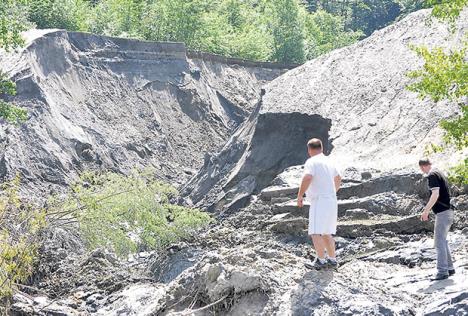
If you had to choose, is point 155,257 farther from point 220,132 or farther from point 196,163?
point 220,132

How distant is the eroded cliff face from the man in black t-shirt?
22.1 m

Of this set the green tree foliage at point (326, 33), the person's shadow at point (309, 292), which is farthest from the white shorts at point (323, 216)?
the green tree foliage at point (326, 33)

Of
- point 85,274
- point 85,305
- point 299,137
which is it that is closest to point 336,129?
point 299,137

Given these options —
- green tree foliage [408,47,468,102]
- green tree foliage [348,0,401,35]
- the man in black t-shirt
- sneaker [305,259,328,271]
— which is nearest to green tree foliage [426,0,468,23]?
green tree foliage [408,47,468,102]

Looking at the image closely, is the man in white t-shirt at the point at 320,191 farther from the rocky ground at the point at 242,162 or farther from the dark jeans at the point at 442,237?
the dark jeans at the point at 442,237

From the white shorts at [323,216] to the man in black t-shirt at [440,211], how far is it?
4.65 ft

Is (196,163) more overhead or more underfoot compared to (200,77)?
more underfoot

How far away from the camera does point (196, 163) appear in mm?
46219

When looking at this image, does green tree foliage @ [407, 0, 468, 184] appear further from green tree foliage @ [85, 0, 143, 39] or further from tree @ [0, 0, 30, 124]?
green tree foliage @ [85, 0, 143, 39]

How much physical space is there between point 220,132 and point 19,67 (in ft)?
43.5

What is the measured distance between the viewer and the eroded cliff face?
37.0m

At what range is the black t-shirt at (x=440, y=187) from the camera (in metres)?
13.6

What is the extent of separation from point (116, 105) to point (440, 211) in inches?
1297

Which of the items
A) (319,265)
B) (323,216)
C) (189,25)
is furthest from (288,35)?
(323,216)
